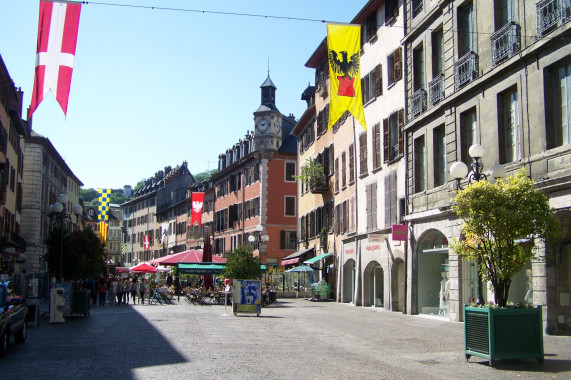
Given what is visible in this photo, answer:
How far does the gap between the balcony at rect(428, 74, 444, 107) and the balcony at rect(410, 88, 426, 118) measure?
2.15 ft

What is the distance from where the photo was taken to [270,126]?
6384cm

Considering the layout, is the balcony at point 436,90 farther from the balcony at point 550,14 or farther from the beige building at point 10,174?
the beige building at point 10,174

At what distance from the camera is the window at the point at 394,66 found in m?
28.2

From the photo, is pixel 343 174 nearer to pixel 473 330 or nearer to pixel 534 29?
pixel 534 29

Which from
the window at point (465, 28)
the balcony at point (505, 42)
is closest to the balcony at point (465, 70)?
the window at point (465, 28)

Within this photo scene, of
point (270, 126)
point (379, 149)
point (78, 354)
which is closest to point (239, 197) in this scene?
point (270, 126)

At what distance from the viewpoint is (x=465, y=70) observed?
21.5 m

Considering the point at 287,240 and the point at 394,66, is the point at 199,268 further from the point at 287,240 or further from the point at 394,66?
the point at 287,240

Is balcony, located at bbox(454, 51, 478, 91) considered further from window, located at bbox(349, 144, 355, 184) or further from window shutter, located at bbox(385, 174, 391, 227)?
window, located at bbox(349, 144, 355, 184)

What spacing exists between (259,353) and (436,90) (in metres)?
14.0

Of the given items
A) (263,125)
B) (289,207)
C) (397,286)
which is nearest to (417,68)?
(397,286)

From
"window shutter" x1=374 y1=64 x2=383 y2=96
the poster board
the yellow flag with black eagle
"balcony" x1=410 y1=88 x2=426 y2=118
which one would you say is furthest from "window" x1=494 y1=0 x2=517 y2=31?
the poster board

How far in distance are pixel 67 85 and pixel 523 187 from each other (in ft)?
35.3

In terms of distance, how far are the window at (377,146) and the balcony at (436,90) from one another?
6.22 meters
